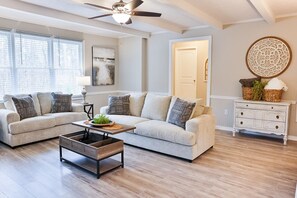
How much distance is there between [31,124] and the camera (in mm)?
3945

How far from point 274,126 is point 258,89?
799 mm

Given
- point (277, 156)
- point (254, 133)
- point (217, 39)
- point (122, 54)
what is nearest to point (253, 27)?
point (217, 39)

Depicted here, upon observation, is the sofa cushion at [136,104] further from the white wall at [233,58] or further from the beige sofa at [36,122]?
the white wall at [233,58]

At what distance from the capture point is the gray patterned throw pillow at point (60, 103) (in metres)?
4.80

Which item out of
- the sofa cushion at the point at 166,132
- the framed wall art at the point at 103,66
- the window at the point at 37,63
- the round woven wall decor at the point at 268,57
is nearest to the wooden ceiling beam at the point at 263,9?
the round woven wall decor at the point at 268,57

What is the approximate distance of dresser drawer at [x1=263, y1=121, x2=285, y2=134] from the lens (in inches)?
163

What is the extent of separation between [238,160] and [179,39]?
3531mm

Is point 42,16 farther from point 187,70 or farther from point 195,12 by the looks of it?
point 187,70

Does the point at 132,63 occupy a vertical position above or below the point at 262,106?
above

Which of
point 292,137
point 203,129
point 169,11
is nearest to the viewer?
point 203,129

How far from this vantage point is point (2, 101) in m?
4.47

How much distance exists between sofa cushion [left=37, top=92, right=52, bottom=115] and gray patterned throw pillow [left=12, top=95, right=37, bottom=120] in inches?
13.1

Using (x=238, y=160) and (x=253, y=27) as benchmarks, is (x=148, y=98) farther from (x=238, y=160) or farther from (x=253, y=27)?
(x=253, y=27)

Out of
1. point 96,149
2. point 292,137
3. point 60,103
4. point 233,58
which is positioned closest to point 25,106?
point 60,103
